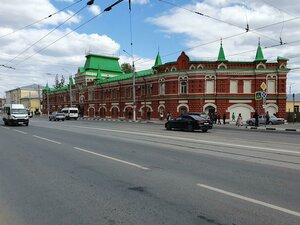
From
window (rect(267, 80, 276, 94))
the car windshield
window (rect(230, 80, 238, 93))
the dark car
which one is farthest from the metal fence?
the car windshield

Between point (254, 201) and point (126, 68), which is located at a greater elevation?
point (126, 68)

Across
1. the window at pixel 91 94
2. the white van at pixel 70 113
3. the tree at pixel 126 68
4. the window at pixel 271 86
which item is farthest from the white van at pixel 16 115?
the tree at pixel 126 68

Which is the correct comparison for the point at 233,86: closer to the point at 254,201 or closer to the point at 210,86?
the point at 210,86

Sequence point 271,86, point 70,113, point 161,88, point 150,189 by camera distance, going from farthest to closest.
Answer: point 70,113 < point 161,88 < point 271,86 < point 150,189

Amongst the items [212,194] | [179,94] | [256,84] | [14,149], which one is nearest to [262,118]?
[256,84]

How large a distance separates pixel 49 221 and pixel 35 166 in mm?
5035

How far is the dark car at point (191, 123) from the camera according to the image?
88.7 ft

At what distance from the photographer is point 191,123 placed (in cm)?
2750

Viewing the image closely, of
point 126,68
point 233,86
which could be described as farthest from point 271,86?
point 126,68

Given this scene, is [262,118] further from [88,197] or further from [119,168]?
[88,197]

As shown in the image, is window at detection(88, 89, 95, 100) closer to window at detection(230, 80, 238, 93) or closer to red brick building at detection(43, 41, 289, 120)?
red brick building at detection(43, 41, 289, 120)

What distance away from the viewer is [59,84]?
129625mm

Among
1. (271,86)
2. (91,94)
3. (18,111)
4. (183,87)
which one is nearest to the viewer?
(18,111)

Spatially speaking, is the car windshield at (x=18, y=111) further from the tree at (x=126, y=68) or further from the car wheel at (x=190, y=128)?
the tree at (x=126, y=68)
